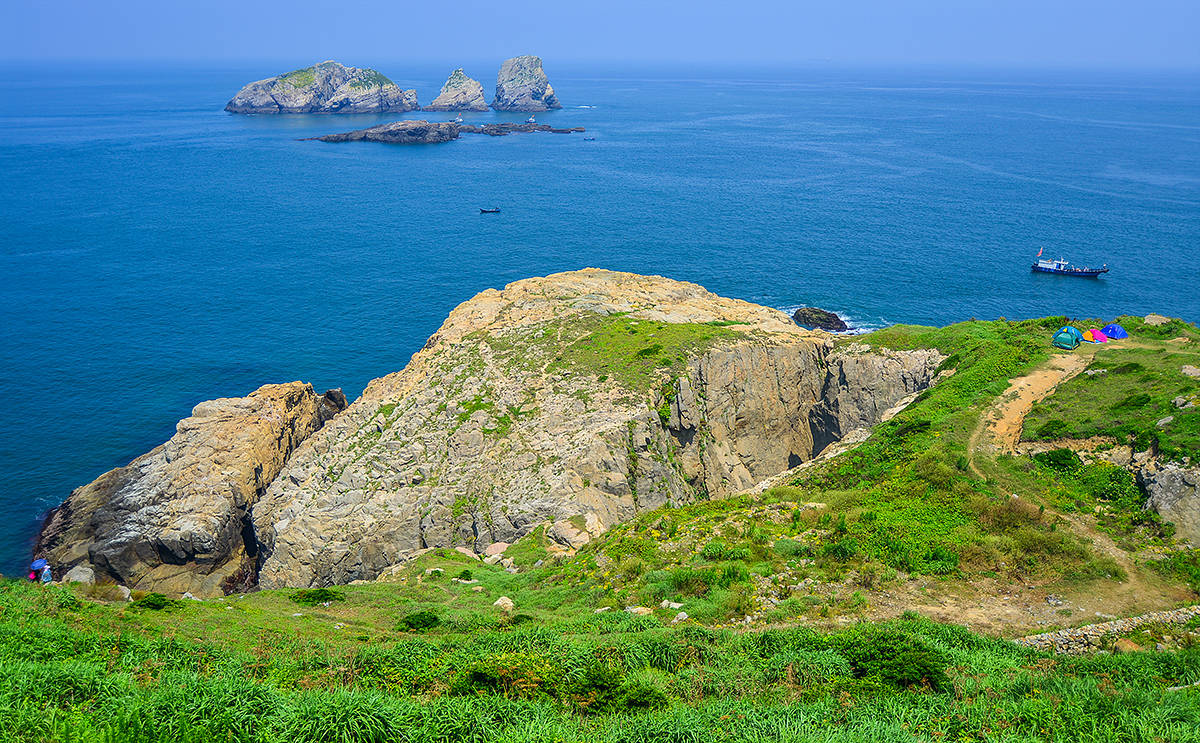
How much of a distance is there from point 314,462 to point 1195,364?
56.1m

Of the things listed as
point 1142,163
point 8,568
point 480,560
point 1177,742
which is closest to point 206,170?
point 8,568

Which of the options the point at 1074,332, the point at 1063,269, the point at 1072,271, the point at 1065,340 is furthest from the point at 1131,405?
the point at 1072,271

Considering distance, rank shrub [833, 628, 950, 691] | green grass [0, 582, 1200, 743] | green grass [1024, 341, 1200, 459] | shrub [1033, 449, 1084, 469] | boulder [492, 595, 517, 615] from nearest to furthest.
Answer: green grass [0, 582, 1200, 743] < shrub [833, 628, 950, 691] < boulder [492, 595, 517, 615] < green grass [1024, 341, 1200, 459] < shrub [1033, 449, 1084, 469]

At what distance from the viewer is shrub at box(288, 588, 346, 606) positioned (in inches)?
1214

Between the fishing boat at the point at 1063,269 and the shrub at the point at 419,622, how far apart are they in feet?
351

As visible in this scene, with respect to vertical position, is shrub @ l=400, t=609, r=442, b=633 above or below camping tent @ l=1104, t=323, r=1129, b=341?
below

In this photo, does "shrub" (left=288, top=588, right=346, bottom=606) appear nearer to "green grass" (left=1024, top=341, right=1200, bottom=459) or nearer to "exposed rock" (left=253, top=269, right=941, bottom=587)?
"exposed rock" (left=253, top=269, right=941, bottom=587)

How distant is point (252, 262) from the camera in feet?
357

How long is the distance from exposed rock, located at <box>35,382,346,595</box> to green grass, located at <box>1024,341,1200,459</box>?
53.9 meters

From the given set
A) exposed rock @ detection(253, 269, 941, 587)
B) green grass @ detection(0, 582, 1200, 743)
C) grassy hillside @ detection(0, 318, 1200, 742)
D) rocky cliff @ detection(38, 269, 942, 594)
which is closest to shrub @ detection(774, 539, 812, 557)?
grassy hillside @ detection(0, 318, 1200, 742)

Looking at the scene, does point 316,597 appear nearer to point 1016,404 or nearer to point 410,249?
point 1016,404

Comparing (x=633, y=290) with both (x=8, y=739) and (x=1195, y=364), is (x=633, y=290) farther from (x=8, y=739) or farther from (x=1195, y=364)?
(x=8, y=739)

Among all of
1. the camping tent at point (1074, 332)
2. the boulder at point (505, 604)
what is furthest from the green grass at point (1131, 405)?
the boulder at point (505, 604)

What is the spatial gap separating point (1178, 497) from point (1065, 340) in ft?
71.0
